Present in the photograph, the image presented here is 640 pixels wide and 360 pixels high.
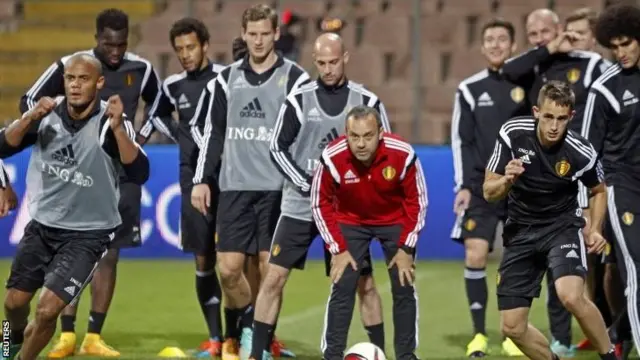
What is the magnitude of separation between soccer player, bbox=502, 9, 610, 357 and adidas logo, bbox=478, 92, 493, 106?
0.22 m

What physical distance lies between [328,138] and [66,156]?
1745 millimetres

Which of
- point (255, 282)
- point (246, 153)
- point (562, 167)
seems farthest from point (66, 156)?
point (562, 167)

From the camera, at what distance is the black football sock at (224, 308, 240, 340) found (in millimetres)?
9492

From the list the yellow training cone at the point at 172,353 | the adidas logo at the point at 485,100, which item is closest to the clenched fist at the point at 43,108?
the yellow training cone at the point at 172,353

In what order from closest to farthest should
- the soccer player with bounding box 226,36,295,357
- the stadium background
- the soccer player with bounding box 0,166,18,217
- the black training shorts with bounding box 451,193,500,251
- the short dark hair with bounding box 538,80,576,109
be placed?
the short dark hair with bounding box 538,80,576,109, the soccer player with bounding box 0,166,18,217, the soccer player with bounding box 226,36,295,357, the black training shorts with bounding box 451,193,500,251, the stadium background

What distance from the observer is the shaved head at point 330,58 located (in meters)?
8.83

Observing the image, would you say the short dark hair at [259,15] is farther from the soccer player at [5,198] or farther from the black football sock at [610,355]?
the black football sock at [610,355]

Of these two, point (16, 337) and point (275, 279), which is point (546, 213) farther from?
point (16, 337)

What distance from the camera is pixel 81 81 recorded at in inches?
325

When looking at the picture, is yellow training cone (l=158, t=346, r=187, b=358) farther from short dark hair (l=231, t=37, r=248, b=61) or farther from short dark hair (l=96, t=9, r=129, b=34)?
short dark hair (l=96, t=9, r=129, b=34)

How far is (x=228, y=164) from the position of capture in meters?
9.29

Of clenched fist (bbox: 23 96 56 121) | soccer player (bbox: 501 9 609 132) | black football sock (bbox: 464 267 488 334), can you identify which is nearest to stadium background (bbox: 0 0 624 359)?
black football sock (bbox: 464 267 488 334)

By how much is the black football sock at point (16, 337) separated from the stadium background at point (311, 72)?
8.82 ft

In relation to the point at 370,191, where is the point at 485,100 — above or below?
A: above
